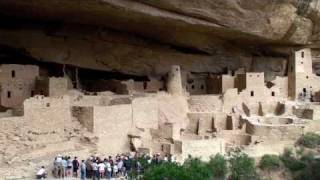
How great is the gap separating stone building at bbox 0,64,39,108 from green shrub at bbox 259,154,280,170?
20.2 ft

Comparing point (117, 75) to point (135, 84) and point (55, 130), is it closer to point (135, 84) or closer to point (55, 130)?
point (135, 84)

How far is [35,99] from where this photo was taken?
15.0 meters

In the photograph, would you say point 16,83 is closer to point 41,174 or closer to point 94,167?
point 41,174

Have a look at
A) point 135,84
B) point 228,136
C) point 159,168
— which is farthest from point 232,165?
point 135,84

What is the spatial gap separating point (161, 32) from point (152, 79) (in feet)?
5.27

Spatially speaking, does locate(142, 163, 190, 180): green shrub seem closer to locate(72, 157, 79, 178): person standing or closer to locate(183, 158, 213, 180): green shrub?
locate(183, 158, 213, 180): green shrub

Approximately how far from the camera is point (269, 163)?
17547 mm

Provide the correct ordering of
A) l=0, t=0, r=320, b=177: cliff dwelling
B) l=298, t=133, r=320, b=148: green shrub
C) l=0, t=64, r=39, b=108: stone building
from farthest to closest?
l=298, t=133, r=320, b=148: green shrub < l=0, t=64, r=39, b=108: stone building < l=0, t=0, r=320, b=177: cliff dwelling

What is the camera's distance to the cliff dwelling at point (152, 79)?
15.5m

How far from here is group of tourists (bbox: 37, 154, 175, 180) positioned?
13852 mm

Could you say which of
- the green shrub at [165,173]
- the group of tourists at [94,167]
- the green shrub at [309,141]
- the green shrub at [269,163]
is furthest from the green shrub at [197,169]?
the green shrub at [309,141]

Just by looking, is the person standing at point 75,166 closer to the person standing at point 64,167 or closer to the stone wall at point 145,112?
the person standing at point 64,167

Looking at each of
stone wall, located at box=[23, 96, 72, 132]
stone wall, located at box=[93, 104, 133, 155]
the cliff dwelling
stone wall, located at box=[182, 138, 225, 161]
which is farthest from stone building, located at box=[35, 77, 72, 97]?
stone wall, located at box=[182, 138, 225, 161]

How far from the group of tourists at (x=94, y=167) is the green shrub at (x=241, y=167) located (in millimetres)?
2990
